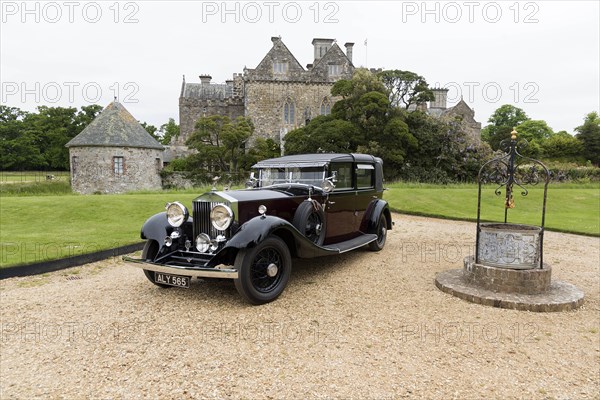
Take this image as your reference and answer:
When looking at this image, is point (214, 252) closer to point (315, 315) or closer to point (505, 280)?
point (315, 315)

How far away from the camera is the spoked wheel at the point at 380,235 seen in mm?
8219

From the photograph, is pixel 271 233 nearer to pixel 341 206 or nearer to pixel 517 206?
pixel 341 206

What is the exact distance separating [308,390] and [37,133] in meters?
57.0

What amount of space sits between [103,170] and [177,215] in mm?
24909

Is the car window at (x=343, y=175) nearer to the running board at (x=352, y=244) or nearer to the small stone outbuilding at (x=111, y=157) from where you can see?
the running board at (x=352, y=244)

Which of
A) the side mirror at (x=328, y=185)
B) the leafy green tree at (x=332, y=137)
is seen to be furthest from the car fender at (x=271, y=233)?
the leafy green tree at (x=332, y=137)

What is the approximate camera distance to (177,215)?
5.46 m

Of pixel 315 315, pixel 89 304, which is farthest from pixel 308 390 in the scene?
pixel 89 304

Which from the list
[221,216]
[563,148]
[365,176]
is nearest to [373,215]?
[365,176]

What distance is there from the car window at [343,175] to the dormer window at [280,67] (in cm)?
3411

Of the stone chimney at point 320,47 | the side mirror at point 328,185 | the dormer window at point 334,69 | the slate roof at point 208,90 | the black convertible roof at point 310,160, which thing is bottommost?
the side mirror at point 328,185

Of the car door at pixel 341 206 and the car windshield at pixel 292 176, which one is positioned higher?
the car windshield at pixel 292 176

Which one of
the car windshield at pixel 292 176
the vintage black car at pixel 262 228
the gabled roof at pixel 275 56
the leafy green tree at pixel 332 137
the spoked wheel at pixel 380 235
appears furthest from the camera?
the gabled roof at pixel 275 56

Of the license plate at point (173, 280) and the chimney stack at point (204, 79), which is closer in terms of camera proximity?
the license plate at point (173, 280)
